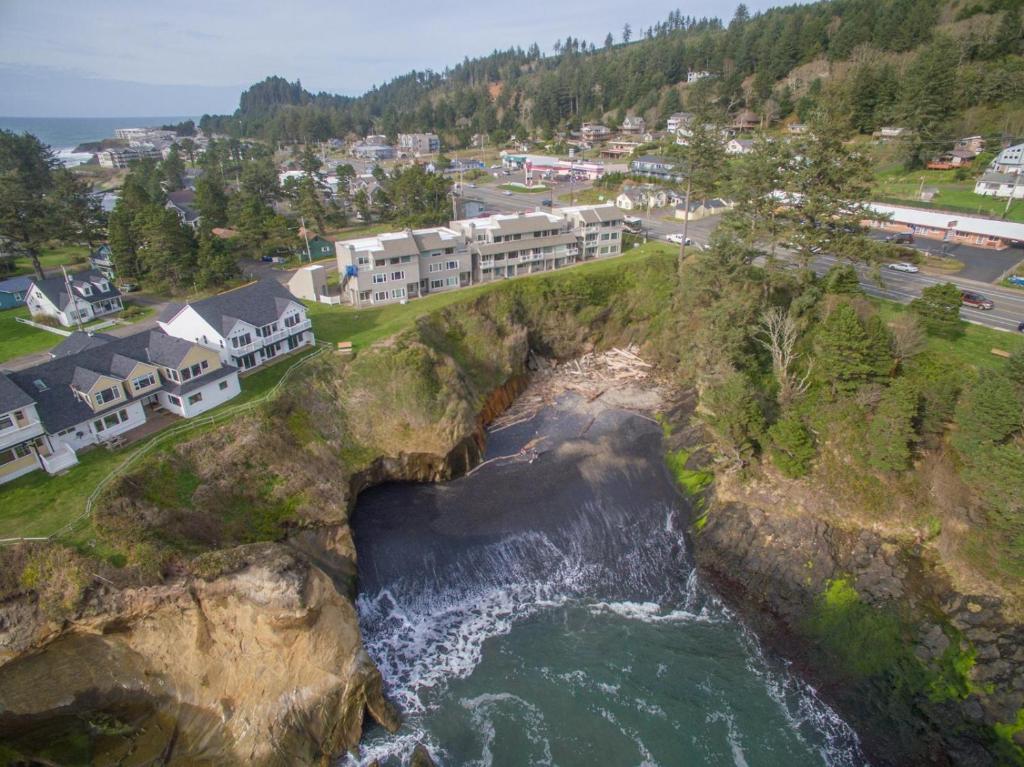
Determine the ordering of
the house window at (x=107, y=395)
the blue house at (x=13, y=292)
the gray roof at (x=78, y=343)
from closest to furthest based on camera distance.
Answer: the house window at (x=107, y=395)
the gray roof at (x=78, y=343)
the blue house at (x=13, y=292)

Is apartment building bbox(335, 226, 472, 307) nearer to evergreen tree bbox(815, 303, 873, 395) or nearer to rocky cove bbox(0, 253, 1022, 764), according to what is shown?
rocky cove bbox(0, 253, 1022, 764)

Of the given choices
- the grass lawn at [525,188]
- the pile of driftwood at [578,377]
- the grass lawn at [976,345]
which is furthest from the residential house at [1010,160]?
the grass lawn at [525,188]

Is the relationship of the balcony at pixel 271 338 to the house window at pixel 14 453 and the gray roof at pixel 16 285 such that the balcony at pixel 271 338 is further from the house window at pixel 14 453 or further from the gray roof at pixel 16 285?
the gray roof at pixel 16 285

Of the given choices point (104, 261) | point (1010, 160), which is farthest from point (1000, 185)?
point (104, 261)

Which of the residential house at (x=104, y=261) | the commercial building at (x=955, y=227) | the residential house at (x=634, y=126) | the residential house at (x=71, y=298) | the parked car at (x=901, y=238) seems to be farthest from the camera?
the residential house at (x=634, y=126)

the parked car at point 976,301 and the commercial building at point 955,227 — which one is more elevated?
the commercial building at point 955,227

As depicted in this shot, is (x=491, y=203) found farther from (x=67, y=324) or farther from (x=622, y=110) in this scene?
(x=622, y=110)

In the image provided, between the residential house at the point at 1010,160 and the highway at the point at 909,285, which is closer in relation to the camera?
the highway at the point at 909,285

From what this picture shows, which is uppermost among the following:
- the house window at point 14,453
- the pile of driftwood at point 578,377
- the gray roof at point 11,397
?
the gray roof at point 11,397
